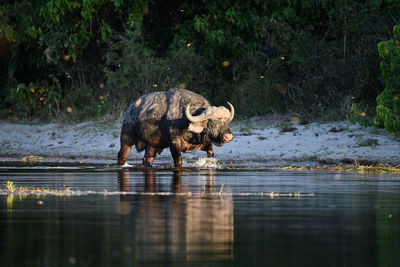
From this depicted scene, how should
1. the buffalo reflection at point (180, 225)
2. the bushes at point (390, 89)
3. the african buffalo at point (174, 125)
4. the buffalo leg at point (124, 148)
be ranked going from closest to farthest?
the buffalo reflection at point (180, 225)
the african buffalo at point (174, 125)
the bushes at point (390, 89)
the buffalo leg at point (124, 148)

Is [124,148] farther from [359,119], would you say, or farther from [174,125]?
[359,119]

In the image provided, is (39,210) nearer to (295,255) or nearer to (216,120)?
(295,255)

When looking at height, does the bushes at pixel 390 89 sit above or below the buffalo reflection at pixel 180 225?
above

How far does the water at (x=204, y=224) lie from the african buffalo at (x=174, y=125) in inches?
214

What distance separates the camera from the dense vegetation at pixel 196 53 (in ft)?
96.5

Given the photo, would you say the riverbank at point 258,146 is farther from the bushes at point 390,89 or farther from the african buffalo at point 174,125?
the bushes at point 390,89

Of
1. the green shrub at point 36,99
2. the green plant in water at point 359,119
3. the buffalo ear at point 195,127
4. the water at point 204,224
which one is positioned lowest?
the water at point 204,224

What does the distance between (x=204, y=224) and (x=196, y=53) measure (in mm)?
25106

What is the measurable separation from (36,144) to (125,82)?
4344 mm

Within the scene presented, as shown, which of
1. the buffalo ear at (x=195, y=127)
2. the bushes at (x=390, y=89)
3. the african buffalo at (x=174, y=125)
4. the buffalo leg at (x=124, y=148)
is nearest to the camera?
the buffalo ear at (x=195, y=127)

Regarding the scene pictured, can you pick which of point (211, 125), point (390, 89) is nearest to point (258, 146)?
point (211, 125)

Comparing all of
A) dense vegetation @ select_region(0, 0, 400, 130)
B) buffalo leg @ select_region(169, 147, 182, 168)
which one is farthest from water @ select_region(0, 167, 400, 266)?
dense vegetation @ select_region(0, 0, 400, 130)

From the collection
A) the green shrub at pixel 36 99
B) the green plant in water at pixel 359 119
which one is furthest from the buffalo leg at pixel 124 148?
the green shrub at pixel 36 99

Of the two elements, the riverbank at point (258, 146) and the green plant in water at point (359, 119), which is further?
the green plant in water at point (359, 119)
